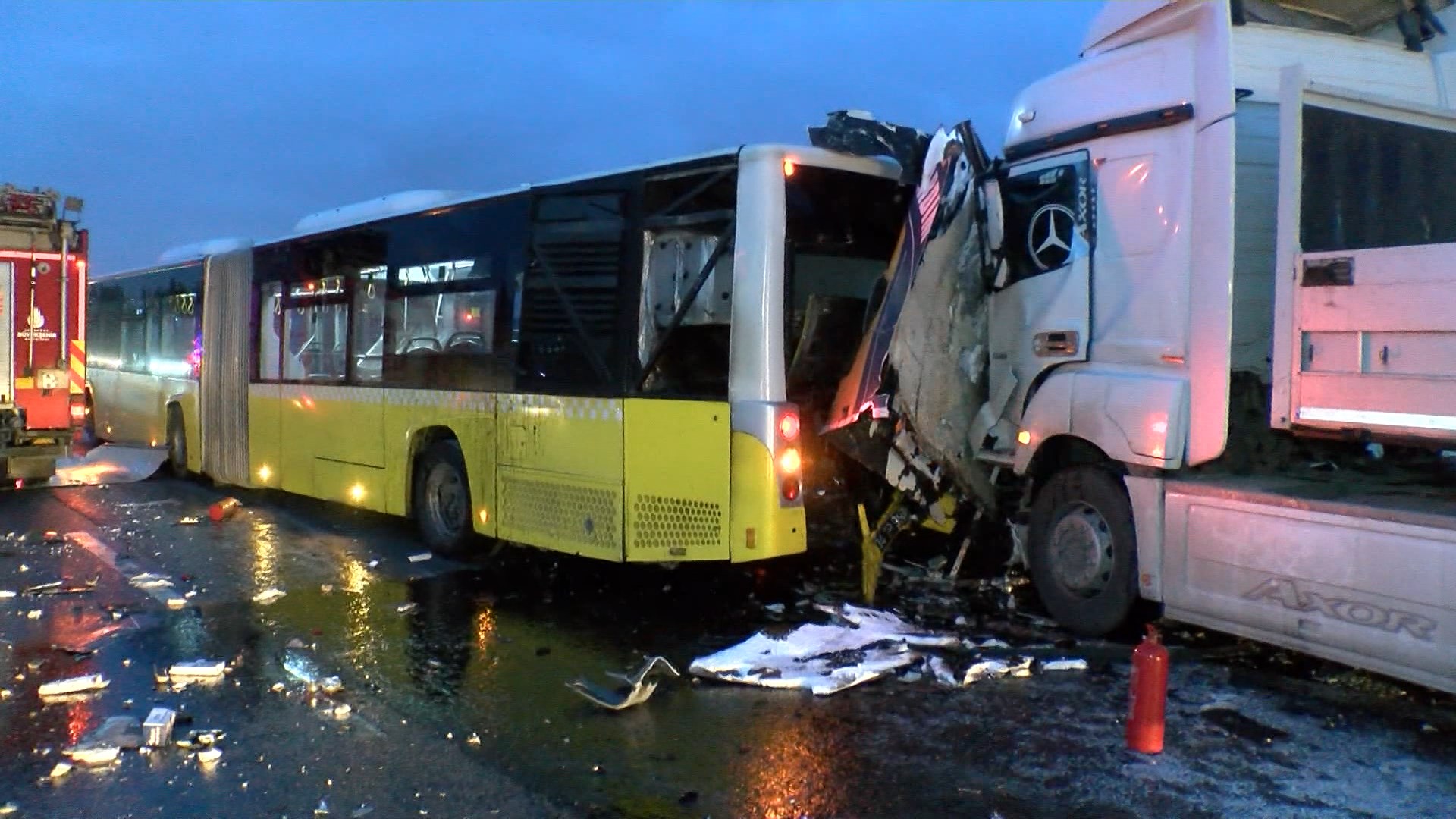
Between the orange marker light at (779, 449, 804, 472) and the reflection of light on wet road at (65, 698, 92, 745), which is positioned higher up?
the orange marker light at (779, 449, 804, 472)

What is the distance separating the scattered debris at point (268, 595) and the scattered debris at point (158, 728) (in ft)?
8.74

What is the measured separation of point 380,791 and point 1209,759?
11.4 ft

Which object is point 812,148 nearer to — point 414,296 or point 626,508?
point 626,508

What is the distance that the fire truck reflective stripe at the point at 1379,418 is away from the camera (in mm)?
5203

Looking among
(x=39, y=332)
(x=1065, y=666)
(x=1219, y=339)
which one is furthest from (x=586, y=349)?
(x=39, y=332)

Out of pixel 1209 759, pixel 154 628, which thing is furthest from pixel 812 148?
pixel 154 628

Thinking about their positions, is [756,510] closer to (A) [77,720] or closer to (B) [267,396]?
(A) [77,720]

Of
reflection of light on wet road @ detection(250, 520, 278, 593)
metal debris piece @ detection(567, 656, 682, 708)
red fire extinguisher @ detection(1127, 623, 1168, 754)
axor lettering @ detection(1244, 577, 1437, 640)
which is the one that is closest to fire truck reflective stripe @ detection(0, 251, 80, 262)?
reflection of light on wet road @ detection(250, 520, 278, 593)

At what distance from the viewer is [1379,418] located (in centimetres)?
548

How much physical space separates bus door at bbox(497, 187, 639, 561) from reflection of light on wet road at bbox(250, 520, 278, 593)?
1.81 metres

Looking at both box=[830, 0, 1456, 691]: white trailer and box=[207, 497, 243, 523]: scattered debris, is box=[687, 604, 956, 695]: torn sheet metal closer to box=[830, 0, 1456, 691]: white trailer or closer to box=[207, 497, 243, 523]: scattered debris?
box=[830, 0, 1456, 691]: white trailer

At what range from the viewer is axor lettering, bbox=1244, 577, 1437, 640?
5164mm

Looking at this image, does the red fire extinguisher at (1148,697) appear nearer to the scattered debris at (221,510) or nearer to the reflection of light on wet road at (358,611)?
the reflection of light on wet road at (358,611)

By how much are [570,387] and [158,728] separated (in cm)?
358
